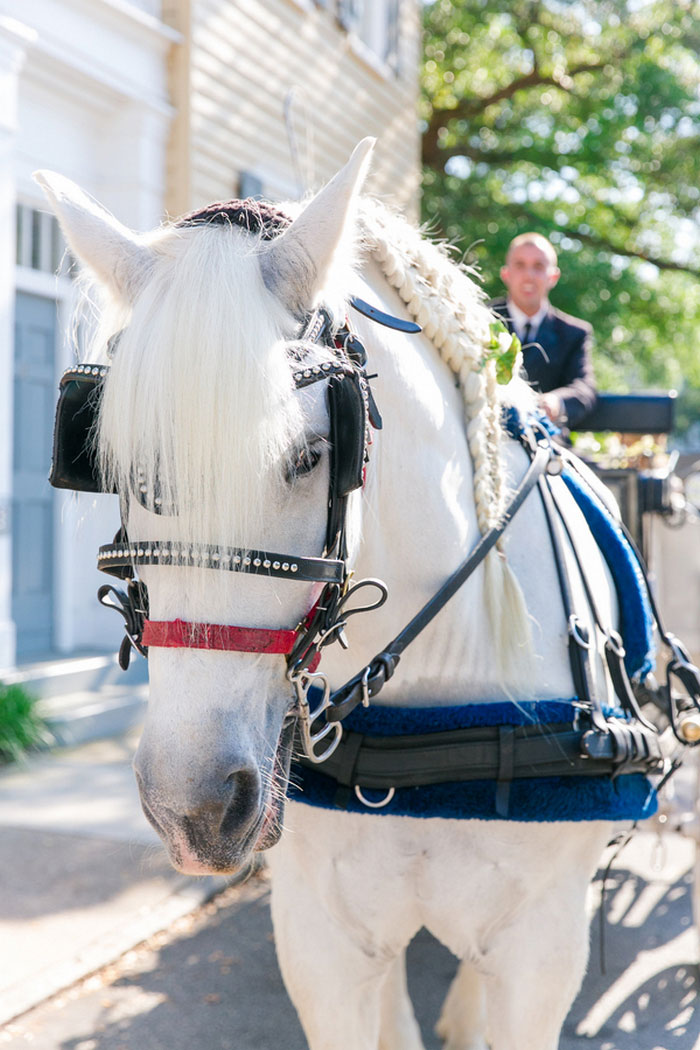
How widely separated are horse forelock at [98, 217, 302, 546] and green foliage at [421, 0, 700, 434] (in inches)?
464

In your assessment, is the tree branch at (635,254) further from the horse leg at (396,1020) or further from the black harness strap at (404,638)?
the black harness strap at (404,638)

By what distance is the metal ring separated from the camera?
6.40 ft

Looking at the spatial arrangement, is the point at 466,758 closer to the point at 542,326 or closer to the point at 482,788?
the point at 482,788

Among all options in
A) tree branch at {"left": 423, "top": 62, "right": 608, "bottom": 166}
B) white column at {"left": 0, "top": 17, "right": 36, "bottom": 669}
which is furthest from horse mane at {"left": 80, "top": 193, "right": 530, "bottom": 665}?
tree branch at {"left": 423, "top": 62, "right": 608, "bottom": 166}

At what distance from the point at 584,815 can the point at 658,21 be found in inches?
587

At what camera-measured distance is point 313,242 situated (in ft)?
5.09

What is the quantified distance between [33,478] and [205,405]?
611 cm

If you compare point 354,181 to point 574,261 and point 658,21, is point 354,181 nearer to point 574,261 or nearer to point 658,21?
point 574,261

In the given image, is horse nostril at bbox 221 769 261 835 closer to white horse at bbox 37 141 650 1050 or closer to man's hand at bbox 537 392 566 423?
white horse at bbox 37 141 650 1050

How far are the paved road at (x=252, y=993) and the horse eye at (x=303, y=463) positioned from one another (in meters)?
2.10

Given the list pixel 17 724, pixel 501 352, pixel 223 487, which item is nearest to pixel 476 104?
pixel 17 724

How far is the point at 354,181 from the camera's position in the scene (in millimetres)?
1539

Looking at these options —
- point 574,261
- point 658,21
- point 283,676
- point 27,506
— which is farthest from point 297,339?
point 658,21

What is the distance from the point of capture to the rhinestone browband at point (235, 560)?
4.64ft
